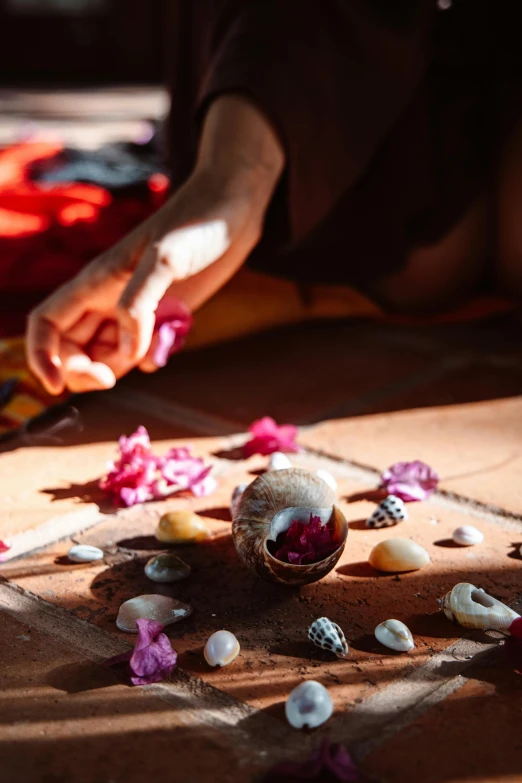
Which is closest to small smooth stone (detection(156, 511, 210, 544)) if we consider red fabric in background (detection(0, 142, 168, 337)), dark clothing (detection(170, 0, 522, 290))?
dark clothing (detection(170, 0, 522, 290))

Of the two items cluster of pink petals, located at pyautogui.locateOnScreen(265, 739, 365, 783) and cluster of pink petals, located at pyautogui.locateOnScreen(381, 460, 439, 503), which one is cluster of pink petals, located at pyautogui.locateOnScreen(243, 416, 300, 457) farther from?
cluster of pink petals, located at pyautogui.locateOnScreen(265, 739, 365, 783)

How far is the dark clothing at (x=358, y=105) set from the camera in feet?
4.82

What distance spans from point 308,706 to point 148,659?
6.7 inches

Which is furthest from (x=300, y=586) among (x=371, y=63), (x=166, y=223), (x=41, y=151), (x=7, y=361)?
(x=41, y=151)

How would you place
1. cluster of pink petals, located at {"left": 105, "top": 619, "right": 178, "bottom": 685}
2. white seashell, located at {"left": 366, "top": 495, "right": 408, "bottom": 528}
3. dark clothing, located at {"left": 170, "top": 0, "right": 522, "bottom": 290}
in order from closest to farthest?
cluster of pink petals, located at {"left": 105, "top": 619, "right": 178, "bottom": 685}
white seashell, located at {"left": 366, "top": 495, "right": 408, "bottom": 528}
dark clothing, located at {"left": 170, "top": 0, "right": 522, "bottom": 290}

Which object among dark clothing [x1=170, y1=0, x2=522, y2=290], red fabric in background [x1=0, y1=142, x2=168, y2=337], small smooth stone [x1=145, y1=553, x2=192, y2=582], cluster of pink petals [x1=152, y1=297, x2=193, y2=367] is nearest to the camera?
small smooth stone [x1=145, y1=553, x2=192, y2=582]

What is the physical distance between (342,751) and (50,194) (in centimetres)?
153

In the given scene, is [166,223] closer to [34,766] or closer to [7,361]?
[7,361]

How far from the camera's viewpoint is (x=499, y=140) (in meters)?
1.87

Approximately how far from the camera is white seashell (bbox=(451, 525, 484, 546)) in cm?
109

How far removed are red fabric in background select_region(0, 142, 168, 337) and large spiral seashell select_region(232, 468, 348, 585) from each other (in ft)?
3.15

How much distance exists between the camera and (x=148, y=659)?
862 millimetres

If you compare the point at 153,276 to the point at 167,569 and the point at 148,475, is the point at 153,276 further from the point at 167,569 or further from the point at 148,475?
the point at 167,569

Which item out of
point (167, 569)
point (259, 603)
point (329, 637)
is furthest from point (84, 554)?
point (329, 637)
